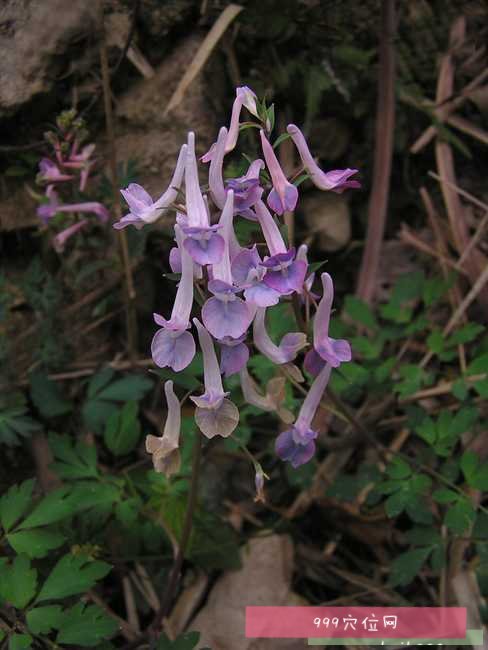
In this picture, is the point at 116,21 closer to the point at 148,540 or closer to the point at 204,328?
the point at 204,328

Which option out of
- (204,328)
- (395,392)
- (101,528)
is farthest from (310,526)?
(204,328)

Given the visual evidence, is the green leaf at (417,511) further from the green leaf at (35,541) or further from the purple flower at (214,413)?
the green leaf at (35,541)

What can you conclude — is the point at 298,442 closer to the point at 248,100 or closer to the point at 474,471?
the point at 474,471

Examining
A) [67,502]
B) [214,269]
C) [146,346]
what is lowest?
[146,346]

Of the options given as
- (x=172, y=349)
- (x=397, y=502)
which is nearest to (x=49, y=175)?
(x=172, y=349)

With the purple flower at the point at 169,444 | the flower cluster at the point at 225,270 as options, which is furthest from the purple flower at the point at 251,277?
the purple flower at the point at 169,444

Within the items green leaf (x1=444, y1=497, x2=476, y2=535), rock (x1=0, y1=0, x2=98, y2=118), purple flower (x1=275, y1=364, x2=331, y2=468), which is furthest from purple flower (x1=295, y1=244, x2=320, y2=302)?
rock (x1=0, y1=0, x2=98, y2=118)
